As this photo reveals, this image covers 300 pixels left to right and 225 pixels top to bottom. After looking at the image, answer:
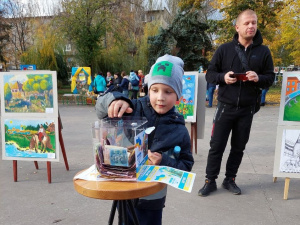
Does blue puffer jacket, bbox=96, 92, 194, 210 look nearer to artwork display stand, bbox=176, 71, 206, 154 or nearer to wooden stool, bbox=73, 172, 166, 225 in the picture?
wooden stool, bbox=73, 172, 166, 225

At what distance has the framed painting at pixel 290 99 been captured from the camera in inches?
126

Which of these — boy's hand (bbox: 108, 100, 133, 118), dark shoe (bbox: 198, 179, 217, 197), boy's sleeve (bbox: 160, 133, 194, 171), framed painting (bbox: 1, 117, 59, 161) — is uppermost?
boy's hand (bbox: 108, 100, 133, 118)

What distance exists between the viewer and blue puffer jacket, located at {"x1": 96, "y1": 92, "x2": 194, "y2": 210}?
1.56 m

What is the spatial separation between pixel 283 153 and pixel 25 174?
3716 mm

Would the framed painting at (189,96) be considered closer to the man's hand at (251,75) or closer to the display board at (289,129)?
the display board at (289,129)

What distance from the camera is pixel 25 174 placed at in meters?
4.14

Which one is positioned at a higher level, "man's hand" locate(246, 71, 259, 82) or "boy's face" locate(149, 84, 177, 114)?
"man's hand" locate(246, 71, 259, 82)

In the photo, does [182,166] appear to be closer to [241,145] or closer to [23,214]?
[241,145]

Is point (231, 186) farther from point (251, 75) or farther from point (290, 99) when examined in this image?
point (251, 75)

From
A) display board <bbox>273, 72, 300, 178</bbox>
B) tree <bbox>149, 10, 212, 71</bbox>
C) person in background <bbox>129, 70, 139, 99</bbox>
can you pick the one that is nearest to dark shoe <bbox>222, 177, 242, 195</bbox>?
display board <bbox>273, 72, 300, 178</bbox>

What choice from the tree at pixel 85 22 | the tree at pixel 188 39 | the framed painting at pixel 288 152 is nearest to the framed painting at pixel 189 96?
the framed painting at pixel 288 152

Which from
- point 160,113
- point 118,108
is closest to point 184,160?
point 160,113

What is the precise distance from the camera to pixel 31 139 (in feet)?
12.4

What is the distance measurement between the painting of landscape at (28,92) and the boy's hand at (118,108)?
2.47 metres
